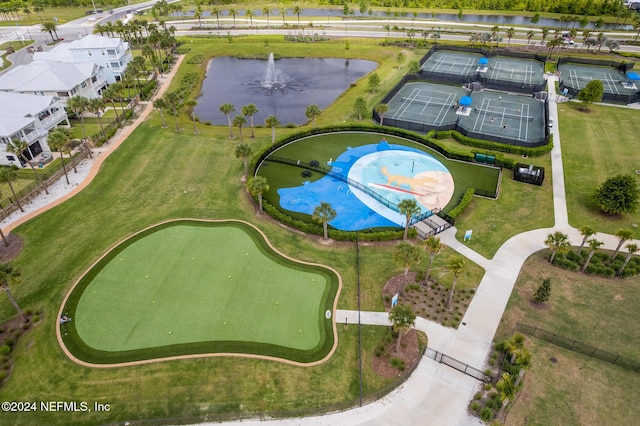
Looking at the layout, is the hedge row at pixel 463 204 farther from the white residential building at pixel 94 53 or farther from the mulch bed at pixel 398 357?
the white residential building at pixel 94 53

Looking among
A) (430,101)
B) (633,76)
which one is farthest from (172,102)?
(633,76)

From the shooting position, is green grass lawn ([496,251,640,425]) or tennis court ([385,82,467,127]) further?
tennis court ([385,82,467,127])

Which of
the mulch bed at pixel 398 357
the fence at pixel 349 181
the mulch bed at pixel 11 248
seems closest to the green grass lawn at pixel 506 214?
the fence at pixel 349 181

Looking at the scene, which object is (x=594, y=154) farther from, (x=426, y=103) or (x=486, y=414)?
(x=486, y=414)

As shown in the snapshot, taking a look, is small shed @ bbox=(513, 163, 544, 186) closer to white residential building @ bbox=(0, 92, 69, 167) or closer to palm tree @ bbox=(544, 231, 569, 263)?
palm tree @ bbox=(544, 231, 569, 263)

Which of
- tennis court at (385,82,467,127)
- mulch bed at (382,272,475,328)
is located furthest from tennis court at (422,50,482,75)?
mulch bed at (382,272,475,328)

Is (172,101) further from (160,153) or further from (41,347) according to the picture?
(41,347)
